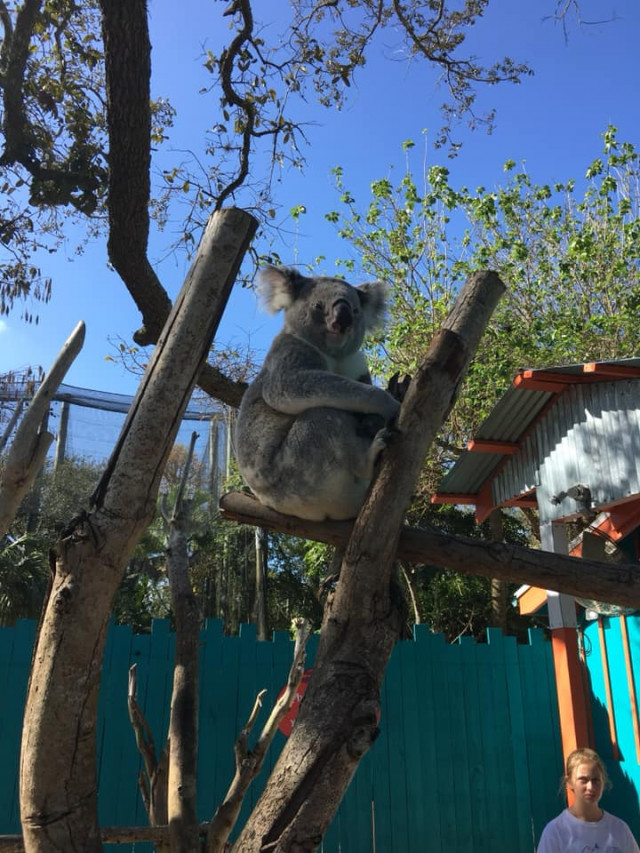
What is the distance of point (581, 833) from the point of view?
3395 mm

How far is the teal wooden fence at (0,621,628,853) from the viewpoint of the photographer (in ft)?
16.9

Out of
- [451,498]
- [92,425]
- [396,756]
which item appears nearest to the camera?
[396,756]

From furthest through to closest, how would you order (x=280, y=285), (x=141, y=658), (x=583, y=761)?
(x=141, y=658) < (x=280, y=285) < (x=583, y=761)

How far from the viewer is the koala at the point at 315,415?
9.52 ft

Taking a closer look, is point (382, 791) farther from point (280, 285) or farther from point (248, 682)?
point (280, 285)

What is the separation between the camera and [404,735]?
19.4 ft

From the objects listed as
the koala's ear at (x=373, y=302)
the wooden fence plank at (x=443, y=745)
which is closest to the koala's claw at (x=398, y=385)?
the koala's ear at (x=373, y=302)

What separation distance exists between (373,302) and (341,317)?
0.65 m

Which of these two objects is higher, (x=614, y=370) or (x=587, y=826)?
(x=614, y=370)

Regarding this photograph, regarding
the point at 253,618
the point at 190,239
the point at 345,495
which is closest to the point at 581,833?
the point at 345,495

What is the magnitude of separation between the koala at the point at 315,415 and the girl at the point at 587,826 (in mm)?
1905

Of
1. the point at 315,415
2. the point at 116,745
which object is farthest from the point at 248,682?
the point at 315,415

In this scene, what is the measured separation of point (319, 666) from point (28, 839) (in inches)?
A: 30.0

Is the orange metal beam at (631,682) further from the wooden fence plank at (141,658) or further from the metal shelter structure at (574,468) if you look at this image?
the wooden fence plank at (141,658)
